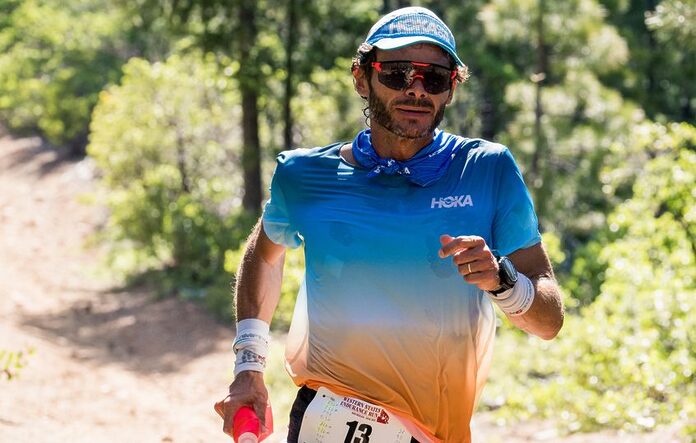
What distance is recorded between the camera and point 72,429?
25.7ft

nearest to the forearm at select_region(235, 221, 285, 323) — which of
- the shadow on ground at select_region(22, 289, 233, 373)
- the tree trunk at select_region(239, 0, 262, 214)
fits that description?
the shadow on ground at select_region(22, 289, 233, 373)

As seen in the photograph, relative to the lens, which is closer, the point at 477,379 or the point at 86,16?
the point at 477,379

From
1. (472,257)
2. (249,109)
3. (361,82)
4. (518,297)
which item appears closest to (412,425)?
(518,297)

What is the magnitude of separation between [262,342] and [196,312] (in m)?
10.7

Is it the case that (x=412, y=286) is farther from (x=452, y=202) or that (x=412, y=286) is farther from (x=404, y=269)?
(x=452, y=202)

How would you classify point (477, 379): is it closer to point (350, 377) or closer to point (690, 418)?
point (350, 377)

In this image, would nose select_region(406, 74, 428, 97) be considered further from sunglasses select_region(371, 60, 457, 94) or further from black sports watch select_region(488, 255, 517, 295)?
black sports watch select_region(488, 255, 517, 295)

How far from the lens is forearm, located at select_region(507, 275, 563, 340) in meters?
2.93

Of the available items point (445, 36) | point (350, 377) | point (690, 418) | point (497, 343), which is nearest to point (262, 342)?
point (350, 377)

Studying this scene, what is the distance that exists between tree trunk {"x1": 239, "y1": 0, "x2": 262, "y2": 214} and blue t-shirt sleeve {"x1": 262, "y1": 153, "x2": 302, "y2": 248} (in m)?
12.4

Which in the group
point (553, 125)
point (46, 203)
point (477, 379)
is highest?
point (477, 379)

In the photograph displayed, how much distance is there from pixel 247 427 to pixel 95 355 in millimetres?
9126

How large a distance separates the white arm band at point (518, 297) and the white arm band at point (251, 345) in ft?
2.60

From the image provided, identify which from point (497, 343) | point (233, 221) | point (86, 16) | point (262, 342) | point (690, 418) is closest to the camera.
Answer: point (262, 342)
